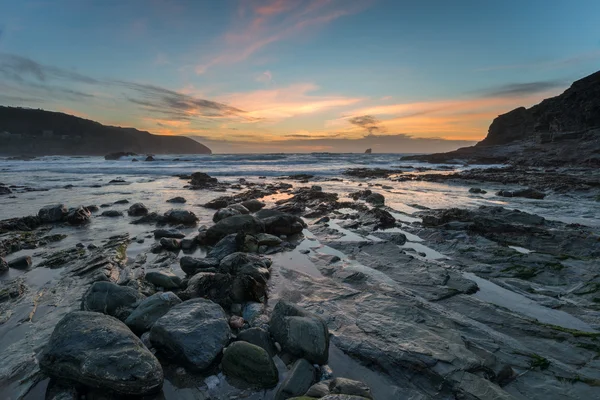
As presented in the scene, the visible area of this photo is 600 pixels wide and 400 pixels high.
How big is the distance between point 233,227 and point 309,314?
4617 millimetres

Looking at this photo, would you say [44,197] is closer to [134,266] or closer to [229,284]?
[134,266]

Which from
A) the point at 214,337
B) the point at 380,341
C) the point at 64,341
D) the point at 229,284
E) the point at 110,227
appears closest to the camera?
the point at 64,341

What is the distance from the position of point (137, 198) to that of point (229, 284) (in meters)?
12.6

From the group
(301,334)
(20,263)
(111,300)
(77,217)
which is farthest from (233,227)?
(77,217)

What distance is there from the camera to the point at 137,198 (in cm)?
1486

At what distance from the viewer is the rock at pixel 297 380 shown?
266cm

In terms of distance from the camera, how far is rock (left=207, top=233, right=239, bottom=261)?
6.44 meters

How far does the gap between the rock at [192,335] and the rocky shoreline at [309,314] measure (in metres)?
0.02

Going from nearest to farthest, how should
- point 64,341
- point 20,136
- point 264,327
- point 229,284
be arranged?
1. point 64,341
2. point 264,327
3. point 229,284
4. point 20,136

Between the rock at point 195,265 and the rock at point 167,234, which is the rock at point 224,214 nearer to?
the rock at point 167,234

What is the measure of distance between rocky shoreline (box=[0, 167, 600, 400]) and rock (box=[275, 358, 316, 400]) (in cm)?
1

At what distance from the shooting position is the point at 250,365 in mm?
2943

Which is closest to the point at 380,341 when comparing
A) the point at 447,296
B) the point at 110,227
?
the point at 447,296

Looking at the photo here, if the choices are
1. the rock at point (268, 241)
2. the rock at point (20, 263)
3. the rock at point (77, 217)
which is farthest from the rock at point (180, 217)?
the rock at point (20, 263)
